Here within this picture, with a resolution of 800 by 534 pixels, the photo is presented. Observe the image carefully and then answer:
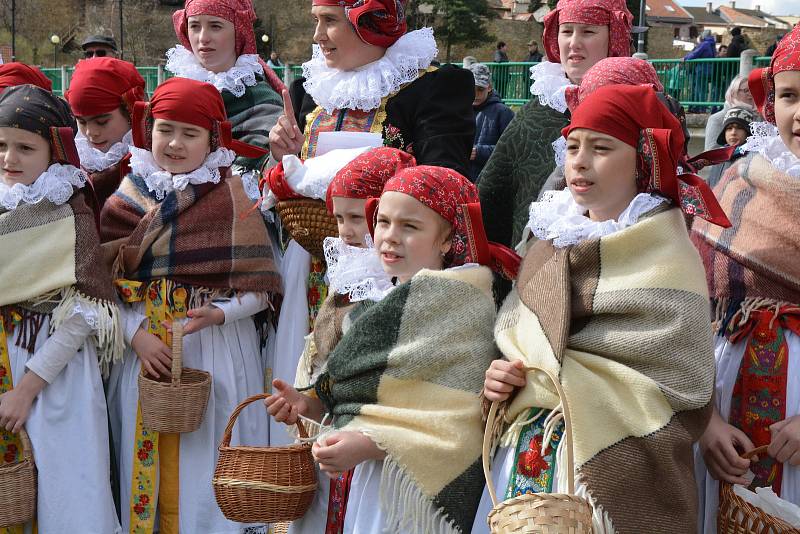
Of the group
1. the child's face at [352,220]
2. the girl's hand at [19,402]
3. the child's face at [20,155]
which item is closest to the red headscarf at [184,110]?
the child's face at [20,155]

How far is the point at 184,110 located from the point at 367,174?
108 cm

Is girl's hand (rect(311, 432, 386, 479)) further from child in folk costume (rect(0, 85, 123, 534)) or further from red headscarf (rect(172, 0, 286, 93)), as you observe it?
red headscarf (rect(172, 0, 286, 93))

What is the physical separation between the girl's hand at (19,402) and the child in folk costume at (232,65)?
162 centimetres

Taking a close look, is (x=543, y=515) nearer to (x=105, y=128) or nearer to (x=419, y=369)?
(x=419, y=369)

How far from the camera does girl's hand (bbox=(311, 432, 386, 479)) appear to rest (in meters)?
3.26

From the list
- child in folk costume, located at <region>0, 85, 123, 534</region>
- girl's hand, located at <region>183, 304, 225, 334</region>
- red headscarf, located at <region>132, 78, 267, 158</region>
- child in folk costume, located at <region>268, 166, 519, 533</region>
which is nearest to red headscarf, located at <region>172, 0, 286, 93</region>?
red headscarf, located at <region>132, 78, 267, 158</region>

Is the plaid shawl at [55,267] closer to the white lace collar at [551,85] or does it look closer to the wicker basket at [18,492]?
the wicker basket at [18,492]

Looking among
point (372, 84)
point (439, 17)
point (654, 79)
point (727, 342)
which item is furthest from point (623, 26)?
point (439, 17)

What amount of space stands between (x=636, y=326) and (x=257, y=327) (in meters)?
2.32

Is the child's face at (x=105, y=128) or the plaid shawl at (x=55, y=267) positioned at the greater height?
the child's face at (x=105, y=128)

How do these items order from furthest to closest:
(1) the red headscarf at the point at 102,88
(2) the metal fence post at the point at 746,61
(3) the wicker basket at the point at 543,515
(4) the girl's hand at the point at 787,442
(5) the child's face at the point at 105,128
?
(2) the metal fence post at the point at 746,61 → (5) the child's face at the point at 105,128 → (1) the red headscarf at the point at 102,88 → (4) the girl's hand at the point at 787,442 → (3) the wicker basket at the point at 543,515

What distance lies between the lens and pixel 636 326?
9.84 ft

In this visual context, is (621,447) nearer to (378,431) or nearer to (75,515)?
(378,431)

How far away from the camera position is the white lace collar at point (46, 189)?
4.27m
